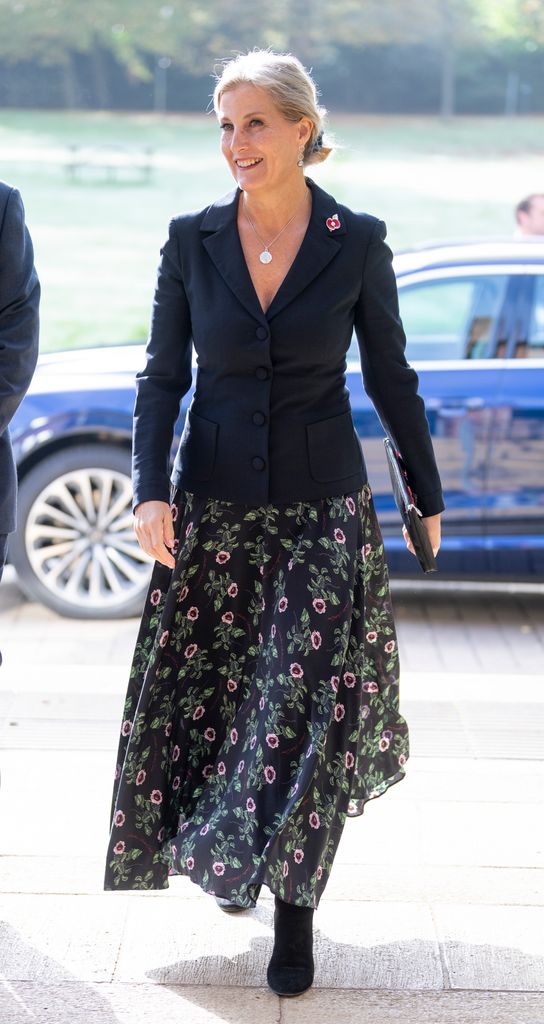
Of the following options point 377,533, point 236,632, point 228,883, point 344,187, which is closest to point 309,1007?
point 228,883

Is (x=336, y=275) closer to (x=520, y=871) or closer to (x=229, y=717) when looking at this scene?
(x=229, y=717)

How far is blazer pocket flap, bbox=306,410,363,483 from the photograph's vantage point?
3150 millimetres

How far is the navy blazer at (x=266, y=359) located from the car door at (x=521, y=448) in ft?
10.4

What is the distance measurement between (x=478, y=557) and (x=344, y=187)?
10109 mm

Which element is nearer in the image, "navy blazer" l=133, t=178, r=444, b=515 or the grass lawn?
"navy blazer" l=133, t=178, r=444, b=515

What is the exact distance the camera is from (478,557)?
256 inches

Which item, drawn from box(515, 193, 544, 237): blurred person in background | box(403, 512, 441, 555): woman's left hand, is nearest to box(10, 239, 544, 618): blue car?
box(515, 193, 544, 237): blurred person in background

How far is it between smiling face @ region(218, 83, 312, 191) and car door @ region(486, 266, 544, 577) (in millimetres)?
3405

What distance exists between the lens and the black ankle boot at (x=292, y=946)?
309cm

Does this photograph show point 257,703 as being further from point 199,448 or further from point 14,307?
point 14,307

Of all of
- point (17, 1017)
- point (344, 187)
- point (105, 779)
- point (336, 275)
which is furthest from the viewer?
point (344, 187)

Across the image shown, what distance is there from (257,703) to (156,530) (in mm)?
460

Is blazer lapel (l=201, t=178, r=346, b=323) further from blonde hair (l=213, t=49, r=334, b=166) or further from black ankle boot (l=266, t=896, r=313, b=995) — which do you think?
black ankle boot (l=266, t=896, r=313, b=995)

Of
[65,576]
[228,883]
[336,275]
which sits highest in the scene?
[336,275]
